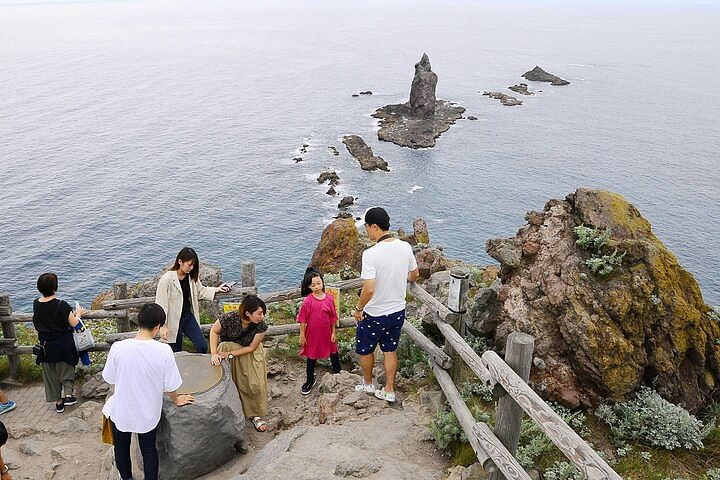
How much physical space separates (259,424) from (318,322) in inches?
75.5

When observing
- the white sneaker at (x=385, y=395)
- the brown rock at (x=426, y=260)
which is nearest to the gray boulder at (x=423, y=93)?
the brown rock at (x=426, y=260)

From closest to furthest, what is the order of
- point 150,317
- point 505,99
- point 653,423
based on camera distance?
point 150,317
point 653,423
point 505,99

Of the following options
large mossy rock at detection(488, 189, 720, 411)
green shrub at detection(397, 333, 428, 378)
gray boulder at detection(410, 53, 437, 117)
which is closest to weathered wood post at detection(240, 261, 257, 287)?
green shrub at detection(397, 333, 428, 378)

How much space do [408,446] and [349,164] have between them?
5855cm

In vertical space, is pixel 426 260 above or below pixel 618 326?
below

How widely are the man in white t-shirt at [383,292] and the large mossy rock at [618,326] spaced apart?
6.84ft

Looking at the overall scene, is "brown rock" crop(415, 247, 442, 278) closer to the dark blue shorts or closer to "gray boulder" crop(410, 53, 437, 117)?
the dark blue shorts

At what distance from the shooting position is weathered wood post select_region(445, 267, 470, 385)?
8.66 m

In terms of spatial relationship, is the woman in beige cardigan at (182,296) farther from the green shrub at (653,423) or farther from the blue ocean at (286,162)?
the blue ocean at (286,162)

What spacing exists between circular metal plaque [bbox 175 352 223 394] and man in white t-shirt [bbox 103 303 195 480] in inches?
31.4

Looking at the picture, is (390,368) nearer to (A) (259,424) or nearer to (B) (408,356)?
(B) (408,356)

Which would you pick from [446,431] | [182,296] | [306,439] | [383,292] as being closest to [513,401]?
[446,431]

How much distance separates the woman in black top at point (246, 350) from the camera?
8.40 metres

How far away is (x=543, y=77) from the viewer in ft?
373
